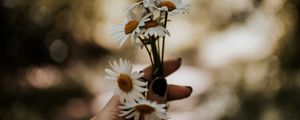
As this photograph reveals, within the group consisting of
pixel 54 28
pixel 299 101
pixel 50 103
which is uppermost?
pixel 54 28

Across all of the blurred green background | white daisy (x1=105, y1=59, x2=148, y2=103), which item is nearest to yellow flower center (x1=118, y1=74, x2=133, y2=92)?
white daisy (x1=105, y1=59, x2=148, y2=103)

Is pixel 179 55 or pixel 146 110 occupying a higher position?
pixel 146 110

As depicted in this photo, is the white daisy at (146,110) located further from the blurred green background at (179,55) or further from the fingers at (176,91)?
the blurred green background at (179,55)

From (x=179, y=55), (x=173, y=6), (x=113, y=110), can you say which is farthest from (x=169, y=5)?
(x=179, y=55)

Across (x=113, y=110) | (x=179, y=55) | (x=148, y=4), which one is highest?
(x=148, y=4)

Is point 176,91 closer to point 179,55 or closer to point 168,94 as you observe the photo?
A: point 168,94

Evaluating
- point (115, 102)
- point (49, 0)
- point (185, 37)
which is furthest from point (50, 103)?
point (115, 102)

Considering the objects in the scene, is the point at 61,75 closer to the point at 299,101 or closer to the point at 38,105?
the point at 38,105
